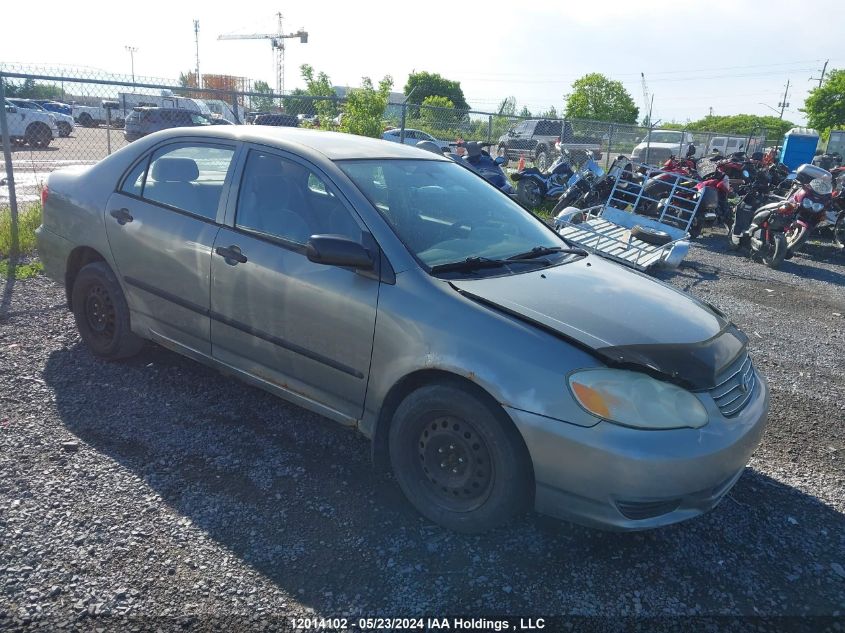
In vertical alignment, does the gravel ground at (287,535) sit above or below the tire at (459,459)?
below

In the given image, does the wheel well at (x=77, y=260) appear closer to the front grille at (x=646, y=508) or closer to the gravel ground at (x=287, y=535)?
the gravel ground at (x=287, y=535)

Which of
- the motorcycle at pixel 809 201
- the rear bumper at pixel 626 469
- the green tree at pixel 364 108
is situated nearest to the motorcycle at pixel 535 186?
the green tree at pixel 364 108

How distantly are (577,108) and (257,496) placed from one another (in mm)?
62462

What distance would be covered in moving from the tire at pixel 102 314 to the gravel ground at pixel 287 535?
25 centimetres

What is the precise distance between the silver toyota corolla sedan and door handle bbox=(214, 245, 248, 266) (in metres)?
0.01

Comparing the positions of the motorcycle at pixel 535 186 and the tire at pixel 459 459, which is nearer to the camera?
the tire at pixel 459 459

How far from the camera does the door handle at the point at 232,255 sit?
337cm

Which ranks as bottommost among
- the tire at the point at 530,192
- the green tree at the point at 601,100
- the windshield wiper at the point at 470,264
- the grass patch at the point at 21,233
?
the grass patch at the point at 21,233

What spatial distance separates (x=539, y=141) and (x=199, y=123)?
13.6 m

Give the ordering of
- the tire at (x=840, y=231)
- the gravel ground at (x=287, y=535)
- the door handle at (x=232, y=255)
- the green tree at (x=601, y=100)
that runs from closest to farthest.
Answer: the gravel ground at (x=287, y=535)
the door handle at (x=232, y=255)
the tire at (x=840, y=231)
the green tree at (x=601, y=100)

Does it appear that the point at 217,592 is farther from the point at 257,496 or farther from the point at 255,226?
the point at 255,226

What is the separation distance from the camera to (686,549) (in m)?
2.87

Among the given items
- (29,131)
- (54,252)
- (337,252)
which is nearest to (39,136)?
(29,131)

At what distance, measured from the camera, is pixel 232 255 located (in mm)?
3404
